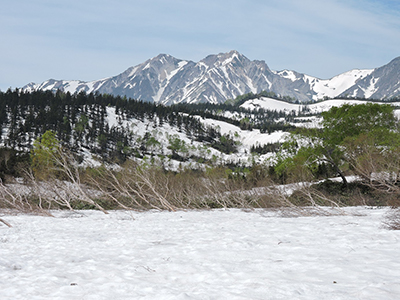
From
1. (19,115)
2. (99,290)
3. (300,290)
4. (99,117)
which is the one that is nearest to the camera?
(300,290)

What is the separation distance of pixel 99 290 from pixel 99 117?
17014 cm

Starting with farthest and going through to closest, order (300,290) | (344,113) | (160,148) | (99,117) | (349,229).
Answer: (99,117) → (160,148) → (344,113) → (349,229) → (300,290)

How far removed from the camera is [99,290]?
6641 millimetres

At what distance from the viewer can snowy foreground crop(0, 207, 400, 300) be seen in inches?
248

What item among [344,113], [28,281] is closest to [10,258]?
[28,281]

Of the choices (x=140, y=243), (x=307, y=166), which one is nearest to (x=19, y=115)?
(x=307, y=166)

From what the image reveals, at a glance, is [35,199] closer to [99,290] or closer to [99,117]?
[99,290]

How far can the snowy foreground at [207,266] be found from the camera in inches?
248

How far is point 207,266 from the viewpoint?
8609 mm

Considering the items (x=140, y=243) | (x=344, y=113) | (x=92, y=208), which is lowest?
(x=92, y=208)

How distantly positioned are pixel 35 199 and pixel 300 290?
3322 centimetres

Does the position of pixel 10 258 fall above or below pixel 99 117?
below

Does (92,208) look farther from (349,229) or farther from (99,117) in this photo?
(99,117)

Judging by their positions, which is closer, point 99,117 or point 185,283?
point 185,283
